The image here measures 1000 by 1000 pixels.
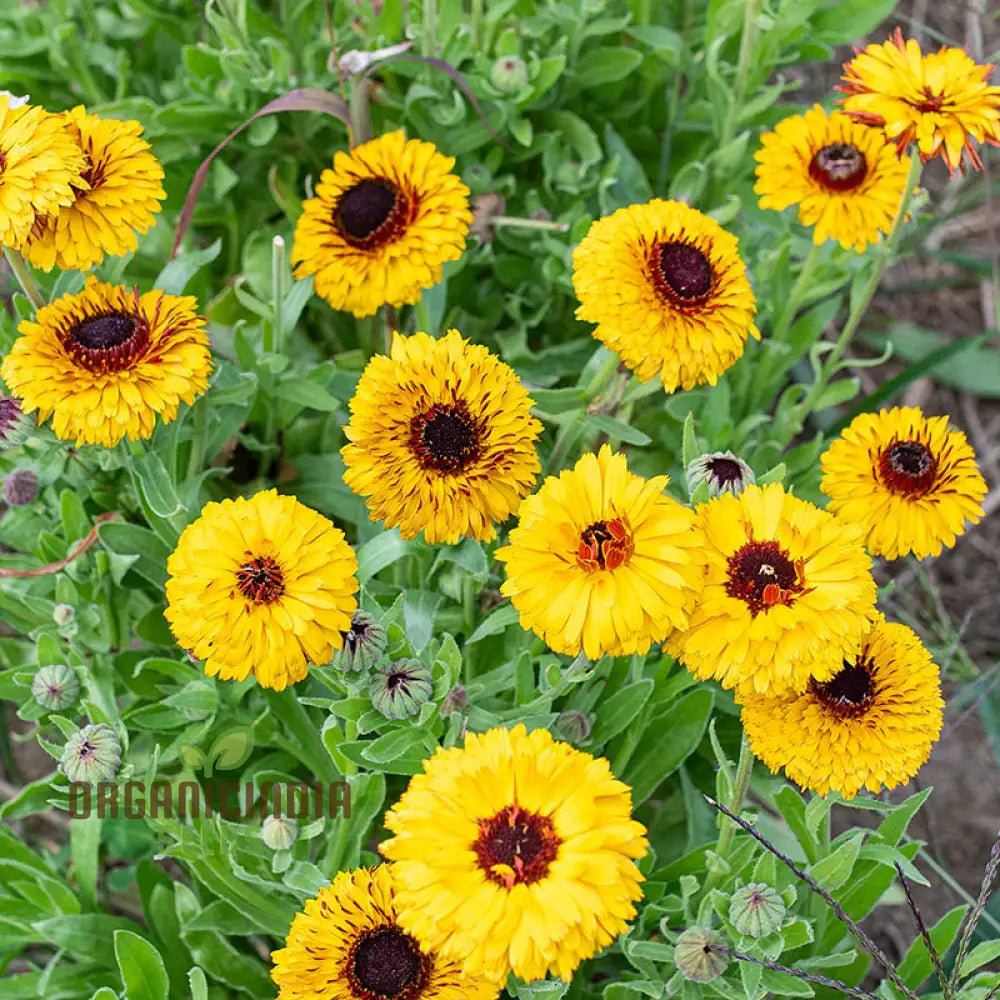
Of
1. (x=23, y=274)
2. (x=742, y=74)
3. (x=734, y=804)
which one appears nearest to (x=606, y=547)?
(x=734, y=804)

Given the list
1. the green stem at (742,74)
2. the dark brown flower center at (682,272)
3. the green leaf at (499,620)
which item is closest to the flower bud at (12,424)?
the green leaf at (499,620)

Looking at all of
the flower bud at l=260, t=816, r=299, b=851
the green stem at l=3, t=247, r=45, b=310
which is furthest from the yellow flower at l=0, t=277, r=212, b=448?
the flower bud at l=260, t=816, r=299, b=851

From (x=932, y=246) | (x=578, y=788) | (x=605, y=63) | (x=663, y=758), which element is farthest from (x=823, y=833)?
(x=932, y=246)

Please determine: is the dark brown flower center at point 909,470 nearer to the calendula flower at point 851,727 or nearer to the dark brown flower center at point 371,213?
the calendula flower at point 851,727

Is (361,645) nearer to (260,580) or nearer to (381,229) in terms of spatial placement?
(260,580)

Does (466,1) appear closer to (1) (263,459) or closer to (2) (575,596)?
(1) (263,459)

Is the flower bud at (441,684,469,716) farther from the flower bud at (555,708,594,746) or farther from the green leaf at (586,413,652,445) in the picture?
the green leaf at (586,413,652,445)
